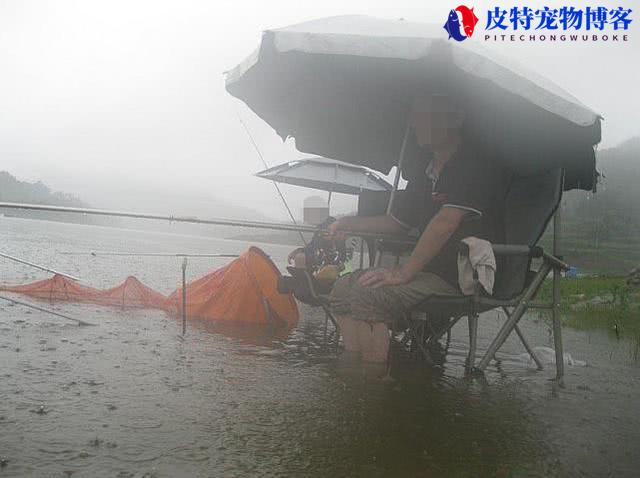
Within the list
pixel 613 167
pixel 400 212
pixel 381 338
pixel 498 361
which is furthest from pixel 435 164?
pixel 613 167

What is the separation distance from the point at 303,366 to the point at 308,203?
3.73 metres

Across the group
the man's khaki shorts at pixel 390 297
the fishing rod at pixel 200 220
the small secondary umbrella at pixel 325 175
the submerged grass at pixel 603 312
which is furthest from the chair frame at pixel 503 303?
the small secondary umbrella at pixel 325 175

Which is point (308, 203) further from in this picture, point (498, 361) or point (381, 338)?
point (381, 338)

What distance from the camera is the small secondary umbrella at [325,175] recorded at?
10836 mm

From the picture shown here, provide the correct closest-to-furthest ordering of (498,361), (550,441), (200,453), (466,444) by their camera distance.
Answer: (200,453), (466,444), (550,441), (498,361)

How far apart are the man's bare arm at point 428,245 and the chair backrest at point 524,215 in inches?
39.1

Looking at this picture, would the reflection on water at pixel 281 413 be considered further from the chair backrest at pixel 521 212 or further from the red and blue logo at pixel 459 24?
the red and blue logo at pixel 459 24

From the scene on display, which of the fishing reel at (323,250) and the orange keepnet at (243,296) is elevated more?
the fishing reel at (323,250)

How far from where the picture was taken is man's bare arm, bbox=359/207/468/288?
343 cm

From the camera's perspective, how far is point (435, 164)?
157 inches

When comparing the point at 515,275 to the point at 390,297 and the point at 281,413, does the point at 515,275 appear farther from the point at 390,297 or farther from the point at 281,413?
the point at 281,413

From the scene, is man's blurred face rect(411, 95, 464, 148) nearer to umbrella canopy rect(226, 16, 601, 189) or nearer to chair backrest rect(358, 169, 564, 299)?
umbrella canopy rect(226, 16, 601, 189)

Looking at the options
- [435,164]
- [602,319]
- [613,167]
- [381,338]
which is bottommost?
[602,319]

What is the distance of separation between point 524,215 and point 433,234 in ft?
5.40
